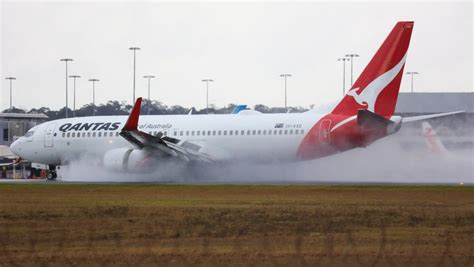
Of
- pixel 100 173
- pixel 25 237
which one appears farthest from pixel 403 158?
pixel 25 237

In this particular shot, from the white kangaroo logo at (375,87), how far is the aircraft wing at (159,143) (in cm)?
862

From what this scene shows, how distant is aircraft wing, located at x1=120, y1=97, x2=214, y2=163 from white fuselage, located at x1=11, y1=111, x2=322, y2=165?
0.44 metres

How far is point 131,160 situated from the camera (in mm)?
44188

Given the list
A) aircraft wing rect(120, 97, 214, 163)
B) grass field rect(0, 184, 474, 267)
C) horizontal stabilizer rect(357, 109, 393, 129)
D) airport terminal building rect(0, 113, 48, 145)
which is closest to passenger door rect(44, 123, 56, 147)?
aircraft wing rect(120, 97, 214, 163)

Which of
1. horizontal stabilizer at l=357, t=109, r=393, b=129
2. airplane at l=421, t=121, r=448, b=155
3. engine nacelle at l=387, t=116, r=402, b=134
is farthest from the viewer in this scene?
airplane at l=421, t=121, r=448, b=155

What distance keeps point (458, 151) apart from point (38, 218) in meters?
30.3

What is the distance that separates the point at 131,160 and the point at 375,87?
11.9m

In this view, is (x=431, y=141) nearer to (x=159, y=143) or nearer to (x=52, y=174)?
(x=159, y=143)

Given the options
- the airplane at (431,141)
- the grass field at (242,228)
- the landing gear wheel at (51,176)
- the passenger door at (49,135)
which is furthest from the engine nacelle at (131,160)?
the airplane at (431,141)

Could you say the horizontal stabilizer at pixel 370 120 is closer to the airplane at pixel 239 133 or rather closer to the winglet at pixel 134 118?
the airplane at pixel 239 133

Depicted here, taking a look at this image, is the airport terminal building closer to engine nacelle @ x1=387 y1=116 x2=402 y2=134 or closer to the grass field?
engine nacelle @ x1=387 y1=116 x2=402 y2=134

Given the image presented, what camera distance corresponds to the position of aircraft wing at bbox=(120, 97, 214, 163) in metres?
43.1

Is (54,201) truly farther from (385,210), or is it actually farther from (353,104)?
(353,104)

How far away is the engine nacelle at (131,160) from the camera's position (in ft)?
145
